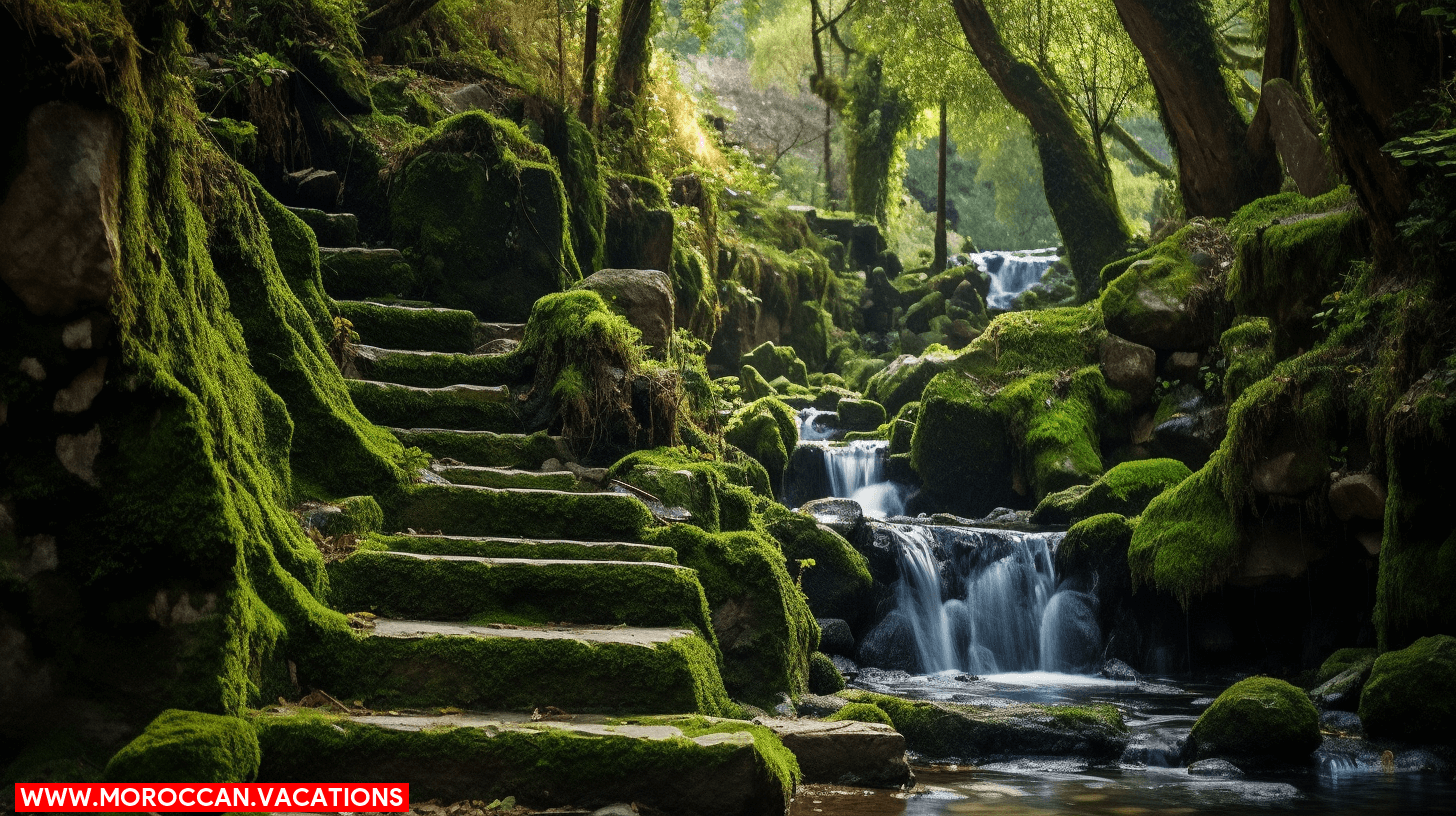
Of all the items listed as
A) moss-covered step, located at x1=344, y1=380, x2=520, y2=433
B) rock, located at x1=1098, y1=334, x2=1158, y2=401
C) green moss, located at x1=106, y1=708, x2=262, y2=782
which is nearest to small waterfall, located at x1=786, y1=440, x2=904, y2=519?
rock, located at x1=1098, y1=334, x2=1158, y2=401

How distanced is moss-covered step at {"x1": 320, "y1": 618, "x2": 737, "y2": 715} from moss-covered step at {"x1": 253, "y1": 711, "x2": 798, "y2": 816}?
0.29 meters

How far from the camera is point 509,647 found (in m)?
4.56

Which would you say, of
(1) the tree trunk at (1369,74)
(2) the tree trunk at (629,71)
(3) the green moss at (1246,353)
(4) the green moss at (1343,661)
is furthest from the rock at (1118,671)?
(2) the tree trunk at (629,71)

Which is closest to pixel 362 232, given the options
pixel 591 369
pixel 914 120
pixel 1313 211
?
pixel 591 369

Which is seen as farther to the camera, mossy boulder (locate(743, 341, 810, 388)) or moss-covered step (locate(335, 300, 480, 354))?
mossy boulder (locate(743, 341, 810, 388))

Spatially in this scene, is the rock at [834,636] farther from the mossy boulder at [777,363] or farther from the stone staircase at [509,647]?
the mossy boulder at [777,363]

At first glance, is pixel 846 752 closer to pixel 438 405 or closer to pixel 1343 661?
pixel 438 405

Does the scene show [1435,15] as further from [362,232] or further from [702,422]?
[362,232]

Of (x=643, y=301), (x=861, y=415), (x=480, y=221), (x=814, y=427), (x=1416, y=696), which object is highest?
(x=480, y=221)

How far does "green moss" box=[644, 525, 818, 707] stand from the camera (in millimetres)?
5953

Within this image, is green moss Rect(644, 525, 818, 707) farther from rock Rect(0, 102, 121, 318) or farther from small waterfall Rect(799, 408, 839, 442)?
small waterfall Rect(799, 408, 839, 442)

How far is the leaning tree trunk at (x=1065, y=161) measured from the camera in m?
18.2

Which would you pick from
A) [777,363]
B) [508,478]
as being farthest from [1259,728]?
[777,363]

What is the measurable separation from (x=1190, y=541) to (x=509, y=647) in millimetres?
7371
